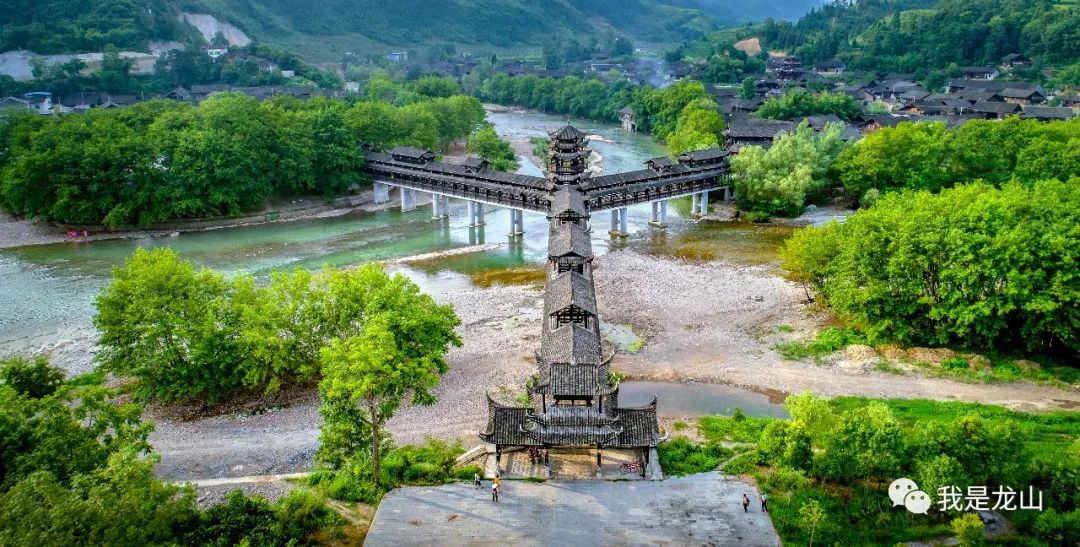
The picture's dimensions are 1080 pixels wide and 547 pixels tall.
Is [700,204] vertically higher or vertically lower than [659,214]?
higher

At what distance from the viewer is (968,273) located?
28141 millimetres

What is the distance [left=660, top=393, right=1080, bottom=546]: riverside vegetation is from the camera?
18406 mm

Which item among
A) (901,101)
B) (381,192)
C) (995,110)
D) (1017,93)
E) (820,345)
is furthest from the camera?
(901,101)

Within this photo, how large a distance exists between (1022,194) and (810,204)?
23246 mm

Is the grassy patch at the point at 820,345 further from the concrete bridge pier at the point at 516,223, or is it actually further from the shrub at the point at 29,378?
the shrub at the point at 29,378

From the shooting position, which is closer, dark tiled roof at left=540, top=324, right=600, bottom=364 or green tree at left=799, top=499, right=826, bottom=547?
green tree at left=799, top=499, right=826, bottom=547

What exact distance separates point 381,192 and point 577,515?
45523 millimetres

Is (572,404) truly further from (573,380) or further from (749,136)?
(749,136)

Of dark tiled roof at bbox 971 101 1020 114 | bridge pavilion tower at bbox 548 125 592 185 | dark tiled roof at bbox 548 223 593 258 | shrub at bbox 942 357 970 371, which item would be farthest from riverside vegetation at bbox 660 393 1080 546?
dark tiled roof at bbox 971 101 1020 114

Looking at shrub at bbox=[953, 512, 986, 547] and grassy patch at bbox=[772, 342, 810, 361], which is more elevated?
shrub at bbox=[953, 512, 986, 547]

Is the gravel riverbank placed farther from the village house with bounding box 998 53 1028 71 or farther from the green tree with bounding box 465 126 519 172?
the village house with bounding box 998 53 1028 71

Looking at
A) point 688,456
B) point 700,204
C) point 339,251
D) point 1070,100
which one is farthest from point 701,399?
point 1070,100

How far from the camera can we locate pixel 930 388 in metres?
27.0

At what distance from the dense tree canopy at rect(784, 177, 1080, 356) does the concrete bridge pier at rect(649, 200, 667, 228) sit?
832 inches
